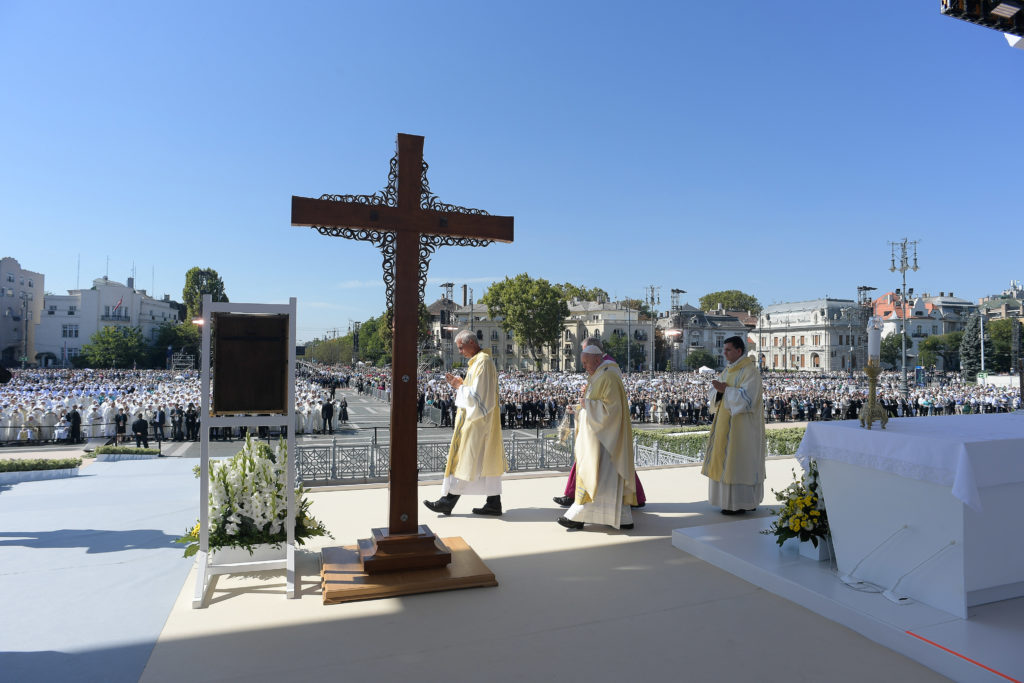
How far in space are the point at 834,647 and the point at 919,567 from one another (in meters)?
0.80

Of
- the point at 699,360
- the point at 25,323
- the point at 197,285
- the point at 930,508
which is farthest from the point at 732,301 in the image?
the point at 930,508

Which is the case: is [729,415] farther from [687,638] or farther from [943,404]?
[943,404]

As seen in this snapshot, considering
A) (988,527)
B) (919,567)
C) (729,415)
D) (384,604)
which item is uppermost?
(729,415)

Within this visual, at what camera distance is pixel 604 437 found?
5559 mm

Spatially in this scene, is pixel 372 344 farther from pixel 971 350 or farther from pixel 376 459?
pixel 376 459

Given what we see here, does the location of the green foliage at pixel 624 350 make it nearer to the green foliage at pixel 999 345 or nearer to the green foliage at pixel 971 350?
the green foliage at pixel 971 350

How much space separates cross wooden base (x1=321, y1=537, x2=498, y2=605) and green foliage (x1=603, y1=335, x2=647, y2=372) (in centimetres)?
Answer: 8092

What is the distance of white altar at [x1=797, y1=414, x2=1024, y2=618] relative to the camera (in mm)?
3365

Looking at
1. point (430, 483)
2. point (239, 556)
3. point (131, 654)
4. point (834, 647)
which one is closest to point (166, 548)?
point (239, 556)

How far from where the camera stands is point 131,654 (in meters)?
3.13

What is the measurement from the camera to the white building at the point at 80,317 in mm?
75625

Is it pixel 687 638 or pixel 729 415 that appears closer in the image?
pixel 687 638

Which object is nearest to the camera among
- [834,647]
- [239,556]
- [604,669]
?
[604,669]

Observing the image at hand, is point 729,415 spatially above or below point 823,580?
above
